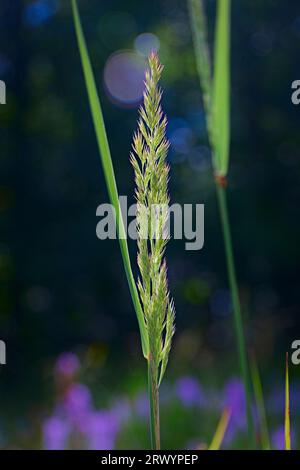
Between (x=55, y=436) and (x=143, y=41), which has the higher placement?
(x=143, y=41)

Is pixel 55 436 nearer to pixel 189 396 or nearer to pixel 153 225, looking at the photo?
pixel 189 396

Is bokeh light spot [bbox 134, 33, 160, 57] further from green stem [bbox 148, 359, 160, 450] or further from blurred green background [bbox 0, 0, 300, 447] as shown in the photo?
green stem [bbox 148, 359, 160, 450]

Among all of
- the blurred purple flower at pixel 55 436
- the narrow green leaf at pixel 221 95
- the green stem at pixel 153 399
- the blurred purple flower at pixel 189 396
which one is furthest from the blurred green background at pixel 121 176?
the green stem at pixel 153 399

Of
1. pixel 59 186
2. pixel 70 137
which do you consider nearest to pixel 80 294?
pixel 59 186

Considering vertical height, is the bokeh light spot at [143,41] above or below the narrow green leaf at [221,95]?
above

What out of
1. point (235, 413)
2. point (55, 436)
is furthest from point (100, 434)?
point (235, 413)

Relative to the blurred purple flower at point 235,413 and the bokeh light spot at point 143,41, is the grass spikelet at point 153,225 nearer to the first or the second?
the blurred purple flower at point 235,413
